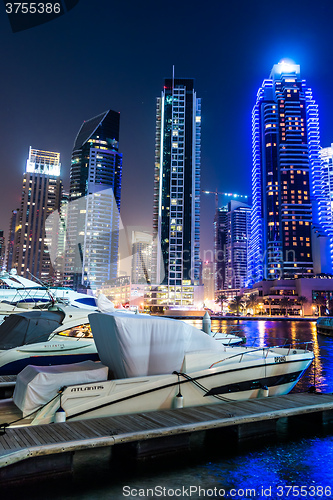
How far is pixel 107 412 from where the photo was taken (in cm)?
926

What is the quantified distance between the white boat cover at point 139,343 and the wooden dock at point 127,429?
1.21 meters

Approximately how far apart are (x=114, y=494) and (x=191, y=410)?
3324 mm

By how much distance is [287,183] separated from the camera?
176125mm

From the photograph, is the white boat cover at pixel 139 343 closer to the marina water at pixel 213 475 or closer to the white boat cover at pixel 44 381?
the white boat cover at pixel 44 381

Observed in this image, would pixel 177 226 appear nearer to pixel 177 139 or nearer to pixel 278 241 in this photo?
pixel 177 139

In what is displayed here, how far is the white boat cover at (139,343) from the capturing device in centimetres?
952

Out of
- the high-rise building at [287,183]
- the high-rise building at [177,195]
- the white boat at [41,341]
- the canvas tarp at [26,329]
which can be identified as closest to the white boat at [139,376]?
the white boat at [41,341]

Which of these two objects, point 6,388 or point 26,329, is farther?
point 26,329

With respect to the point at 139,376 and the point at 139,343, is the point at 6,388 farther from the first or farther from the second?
the point at 139,343

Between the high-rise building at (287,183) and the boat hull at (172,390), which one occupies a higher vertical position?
the high-rise building at (287,183)

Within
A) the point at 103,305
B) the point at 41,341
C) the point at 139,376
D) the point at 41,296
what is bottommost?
the point at 139,376

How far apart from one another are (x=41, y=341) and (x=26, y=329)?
91cm

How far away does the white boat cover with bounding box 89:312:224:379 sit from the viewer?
31.2ft

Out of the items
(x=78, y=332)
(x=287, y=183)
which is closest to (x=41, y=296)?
(x=78, y=332)
